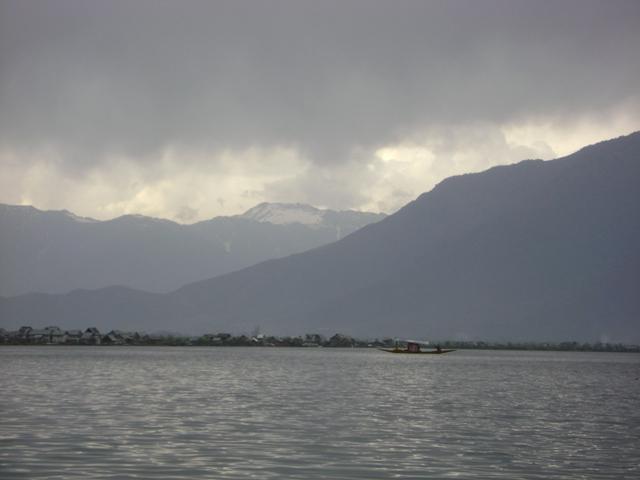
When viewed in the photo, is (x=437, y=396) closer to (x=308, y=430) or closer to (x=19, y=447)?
(x=308, y=430)

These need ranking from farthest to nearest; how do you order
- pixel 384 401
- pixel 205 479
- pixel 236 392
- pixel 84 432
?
pixel 236 392 → pixel 384 401 → pixel 84 432 → pixel 205 479

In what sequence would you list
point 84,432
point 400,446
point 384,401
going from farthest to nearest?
point 384,401, point 84,432, point 400,446

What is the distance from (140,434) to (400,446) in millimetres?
13277

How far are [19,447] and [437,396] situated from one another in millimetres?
43455

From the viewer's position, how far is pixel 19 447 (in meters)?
38.6

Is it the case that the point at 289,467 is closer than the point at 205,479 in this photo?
No

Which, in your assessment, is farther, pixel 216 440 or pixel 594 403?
pixel 594 403

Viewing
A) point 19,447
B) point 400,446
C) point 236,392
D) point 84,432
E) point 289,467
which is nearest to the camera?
point 289,467

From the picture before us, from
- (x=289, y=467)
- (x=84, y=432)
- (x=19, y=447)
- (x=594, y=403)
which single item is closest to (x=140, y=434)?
(x=84, y=432)

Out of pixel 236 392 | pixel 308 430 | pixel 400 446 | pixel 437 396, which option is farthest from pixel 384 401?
pixel 400 446

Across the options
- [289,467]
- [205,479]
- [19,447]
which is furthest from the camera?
[19,447]

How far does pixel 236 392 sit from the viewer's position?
74.4 meters

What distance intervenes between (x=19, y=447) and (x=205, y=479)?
11.5 metres

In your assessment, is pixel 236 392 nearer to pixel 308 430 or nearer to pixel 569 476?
pixel 308 430
